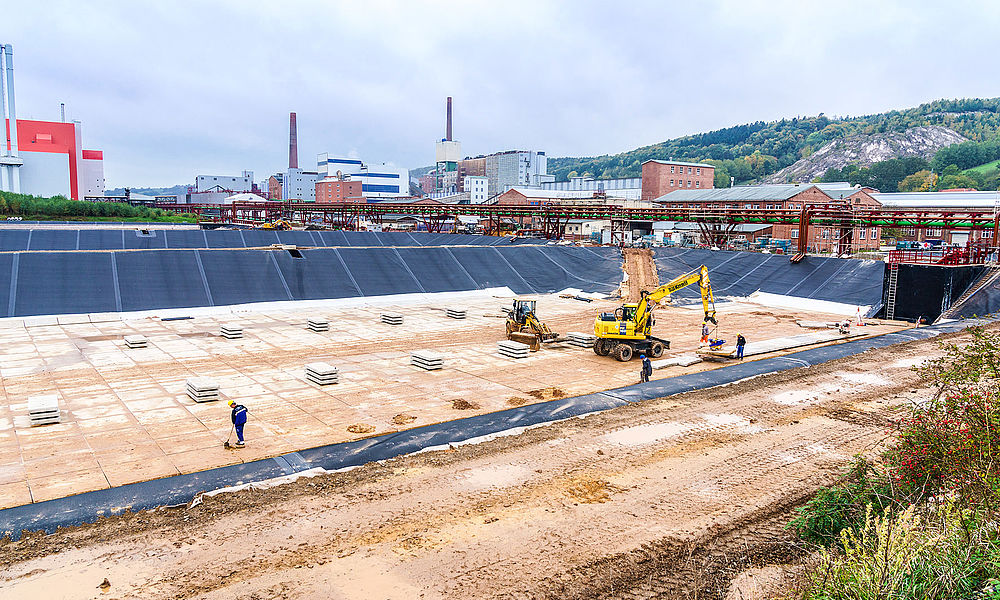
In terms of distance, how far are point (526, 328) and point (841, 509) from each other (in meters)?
16.8

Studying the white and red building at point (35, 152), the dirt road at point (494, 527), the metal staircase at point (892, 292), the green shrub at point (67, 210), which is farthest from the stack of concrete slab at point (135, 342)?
the white and red building at point (35, 152)

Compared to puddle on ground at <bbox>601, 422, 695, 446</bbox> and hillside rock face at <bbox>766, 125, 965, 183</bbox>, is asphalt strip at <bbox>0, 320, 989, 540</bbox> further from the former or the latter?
hillside rock face at <bbox>766, 125, 965, 183</bbox>

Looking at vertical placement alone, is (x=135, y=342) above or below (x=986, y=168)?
below

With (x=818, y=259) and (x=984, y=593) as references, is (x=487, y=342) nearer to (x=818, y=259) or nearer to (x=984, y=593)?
(x=984, y=593)

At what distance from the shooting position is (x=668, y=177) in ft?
306

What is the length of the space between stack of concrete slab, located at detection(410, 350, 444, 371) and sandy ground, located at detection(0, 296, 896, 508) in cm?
41

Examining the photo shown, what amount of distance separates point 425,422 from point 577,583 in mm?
7808

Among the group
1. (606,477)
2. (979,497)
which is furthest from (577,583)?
(979,497)

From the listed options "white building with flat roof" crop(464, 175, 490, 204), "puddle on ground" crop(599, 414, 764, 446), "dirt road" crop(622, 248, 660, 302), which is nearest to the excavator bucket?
"puddle on ground" crop(599, 414, 764, 446)

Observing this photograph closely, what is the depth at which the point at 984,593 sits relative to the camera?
5.95m

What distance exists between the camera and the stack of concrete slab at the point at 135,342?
77.3ft

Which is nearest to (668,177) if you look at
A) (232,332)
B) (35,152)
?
(232,332)

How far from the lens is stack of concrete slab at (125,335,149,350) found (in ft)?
77.3

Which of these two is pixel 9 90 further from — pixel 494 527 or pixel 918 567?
pixel 918 567
